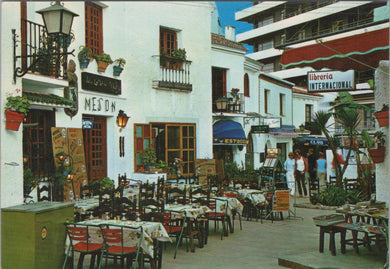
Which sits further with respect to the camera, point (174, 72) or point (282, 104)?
point (282, 104)

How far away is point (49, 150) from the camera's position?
417 inches

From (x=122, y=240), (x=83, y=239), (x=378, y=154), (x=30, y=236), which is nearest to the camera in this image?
(x=30, y=236)

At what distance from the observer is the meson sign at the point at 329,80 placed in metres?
9.45

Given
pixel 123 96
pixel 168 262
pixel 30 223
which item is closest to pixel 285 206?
pixel 168 262

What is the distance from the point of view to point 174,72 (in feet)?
52.4

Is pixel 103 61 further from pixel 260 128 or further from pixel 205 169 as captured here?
pixel 260 128

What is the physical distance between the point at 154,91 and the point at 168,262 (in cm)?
871

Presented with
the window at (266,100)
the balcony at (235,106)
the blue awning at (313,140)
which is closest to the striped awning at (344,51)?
the balcony at (235,106)

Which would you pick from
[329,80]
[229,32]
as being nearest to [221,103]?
[229,32]

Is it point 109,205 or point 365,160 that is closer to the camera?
point 109,205

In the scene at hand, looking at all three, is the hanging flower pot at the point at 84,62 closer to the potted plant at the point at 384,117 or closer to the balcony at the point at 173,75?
the balcony at the point at 173,75

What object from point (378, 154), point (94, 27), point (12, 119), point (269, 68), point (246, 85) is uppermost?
point (269, 68)

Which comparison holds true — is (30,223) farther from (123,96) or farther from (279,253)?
(123,96)

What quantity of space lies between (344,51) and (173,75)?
960 centimetres
